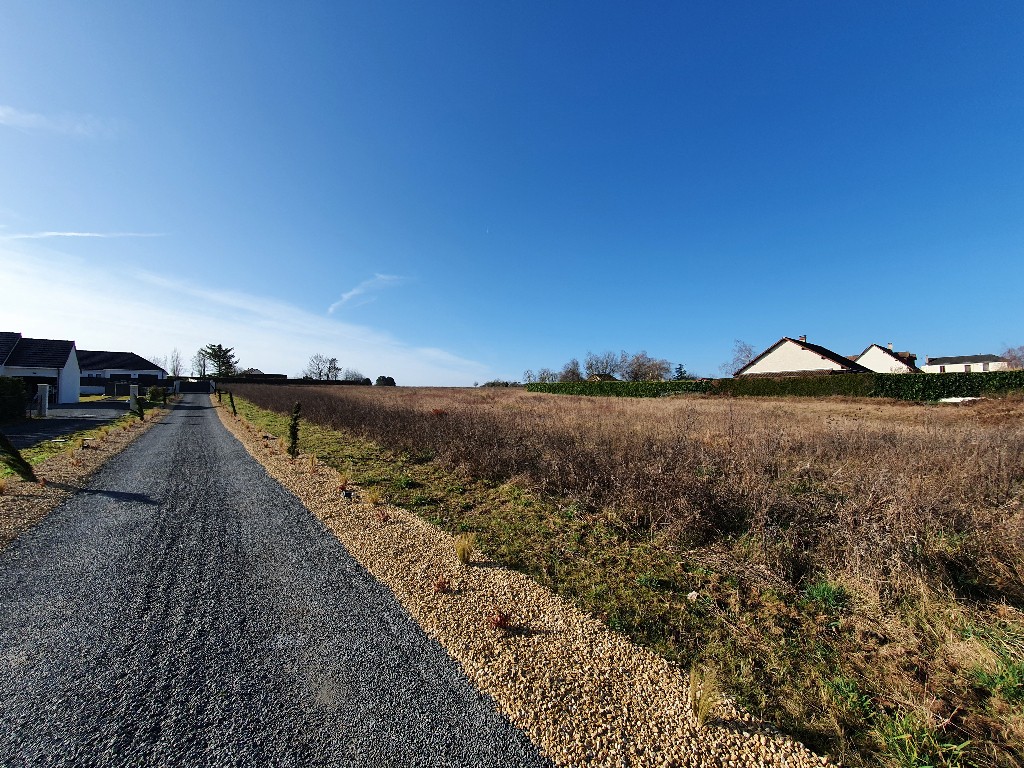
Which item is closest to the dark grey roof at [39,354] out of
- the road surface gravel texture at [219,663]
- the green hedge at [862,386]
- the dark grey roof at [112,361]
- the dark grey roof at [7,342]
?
the dark grey roof at [7,342]

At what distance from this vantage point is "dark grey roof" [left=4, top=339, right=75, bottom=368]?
75.0ft

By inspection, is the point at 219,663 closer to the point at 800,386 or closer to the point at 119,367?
the point at 800,386

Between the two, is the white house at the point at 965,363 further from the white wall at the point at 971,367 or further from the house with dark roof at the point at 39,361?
the house with dark roof at the point at 39,361

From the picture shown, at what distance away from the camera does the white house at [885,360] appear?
38.4 metres

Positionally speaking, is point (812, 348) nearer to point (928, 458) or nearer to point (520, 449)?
point (928, 458)

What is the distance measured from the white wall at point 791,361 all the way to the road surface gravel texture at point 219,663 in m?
38.2

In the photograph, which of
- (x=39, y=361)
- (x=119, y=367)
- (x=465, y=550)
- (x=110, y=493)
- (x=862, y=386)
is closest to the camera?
(x=465, y=550)

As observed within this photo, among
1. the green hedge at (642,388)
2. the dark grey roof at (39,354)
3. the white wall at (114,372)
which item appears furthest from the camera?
the white wall at (114,372)

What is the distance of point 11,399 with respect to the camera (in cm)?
1527

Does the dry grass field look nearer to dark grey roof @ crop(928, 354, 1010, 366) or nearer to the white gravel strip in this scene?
the white gravel strip

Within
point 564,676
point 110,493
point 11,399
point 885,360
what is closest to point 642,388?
point 885,360

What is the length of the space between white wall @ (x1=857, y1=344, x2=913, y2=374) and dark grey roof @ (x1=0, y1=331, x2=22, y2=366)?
68.9 m

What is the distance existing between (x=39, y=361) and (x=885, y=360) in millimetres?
71582

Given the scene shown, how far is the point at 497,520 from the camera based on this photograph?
5.36m
